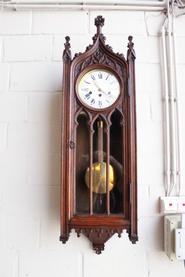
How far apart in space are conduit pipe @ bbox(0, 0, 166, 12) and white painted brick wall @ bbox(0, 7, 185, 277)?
2 cm

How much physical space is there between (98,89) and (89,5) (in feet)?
1.42

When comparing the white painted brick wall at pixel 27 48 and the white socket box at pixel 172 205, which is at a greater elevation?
the white painted brick wall at pixel 27 48

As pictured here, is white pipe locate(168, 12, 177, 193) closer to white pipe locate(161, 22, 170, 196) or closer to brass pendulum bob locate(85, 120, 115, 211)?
white pipe locate(161, 22, 170, 196)

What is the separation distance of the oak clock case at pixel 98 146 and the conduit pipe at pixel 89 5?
0.23m

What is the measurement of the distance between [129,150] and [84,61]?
1.19 ft

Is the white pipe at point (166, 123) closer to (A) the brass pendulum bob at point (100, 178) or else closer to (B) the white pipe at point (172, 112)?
(B) the white pipe at point (172, 112)

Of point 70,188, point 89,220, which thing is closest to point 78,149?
point 70,188

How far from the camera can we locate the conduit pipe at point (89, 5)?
1.24m

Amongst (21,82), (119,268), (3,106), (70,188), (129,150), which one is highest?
(21,82)

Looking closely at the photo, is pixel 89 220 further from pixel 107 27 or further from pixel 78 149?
pixel 107 27

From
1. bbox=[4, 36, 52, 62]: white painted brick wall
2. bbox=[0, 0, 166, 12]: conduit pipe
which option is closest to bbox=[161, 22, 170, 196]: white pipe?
bbox=[0, 0, 166, 12]: conduit pipe

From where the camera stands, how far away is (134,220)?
3.25 feet

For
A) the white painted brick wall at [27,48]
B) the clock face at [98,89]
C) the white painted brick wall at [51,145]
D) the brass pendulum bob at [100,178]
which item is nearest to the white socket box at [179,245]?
the white painted brick wall at [51,145]

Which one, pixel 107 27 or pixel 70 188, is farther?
pixel 107 27
